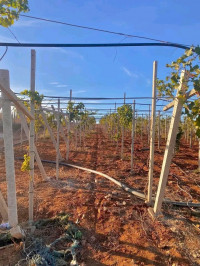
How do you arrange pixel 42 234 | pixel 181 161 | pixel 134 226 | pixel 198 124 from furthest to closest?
pixel 181 161 < pixel 134 226 < pixel 42 234 < pixel 198 124

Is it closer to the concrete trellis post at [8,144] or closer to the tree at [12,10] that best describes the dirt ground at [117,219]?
the concrete trellis post at [8,144]

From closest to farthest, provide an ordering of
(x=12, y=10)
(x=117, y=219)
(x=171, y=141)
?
(x=12, y=10)
(x=171, y=141)
(x=117, y=219)

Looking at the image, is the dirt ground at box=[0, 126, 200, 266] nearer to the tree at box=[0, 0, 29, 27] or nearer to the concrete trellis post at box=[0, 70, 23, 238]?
the concrete trellis post at box=[0, 70, 23, 238]

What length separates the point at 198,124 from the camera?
2.33 meters

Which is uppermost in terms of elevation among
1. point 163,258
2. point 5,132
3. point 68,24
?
point 68,24

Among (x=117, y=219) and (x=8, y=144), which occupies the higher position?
(x=8, y=144)

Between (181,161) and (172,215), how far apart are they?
190 inches

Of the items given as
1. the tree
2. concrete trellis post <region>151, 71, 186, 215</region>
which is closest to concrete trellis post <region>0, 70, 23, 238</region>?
the tree

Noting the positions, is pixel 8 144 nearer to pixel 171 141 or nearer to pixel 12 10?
pixel 12 10

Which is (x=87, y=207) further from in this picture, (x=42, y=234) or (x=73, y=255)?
(x=73, y=255)

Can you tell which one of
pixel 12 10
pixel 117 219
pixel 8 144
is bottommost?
pixel 117 219

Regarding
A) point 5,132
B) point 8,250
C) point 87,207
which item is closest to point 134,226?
point 87,207

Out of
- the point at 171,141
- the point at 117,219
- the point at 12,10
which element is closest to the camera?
the point at 12,10

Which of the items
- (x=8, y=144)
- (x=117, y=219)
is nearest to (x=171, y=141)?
(x=117, y=219)
